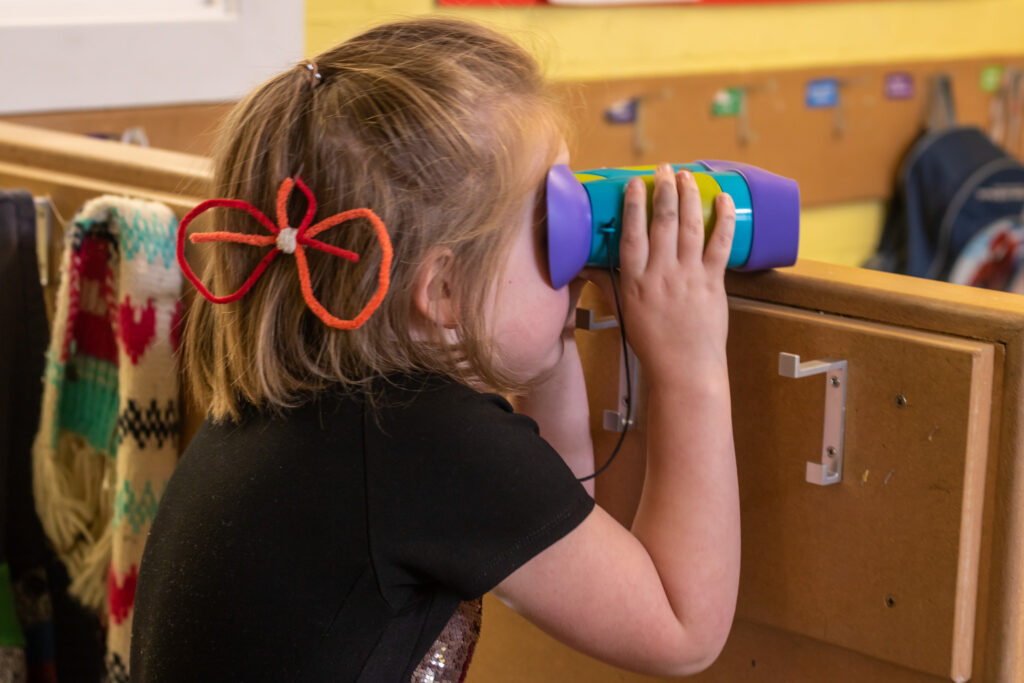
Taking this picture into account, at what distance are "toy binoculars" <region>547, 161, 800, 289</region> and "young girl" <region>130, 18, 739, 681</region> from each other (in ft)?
0.06

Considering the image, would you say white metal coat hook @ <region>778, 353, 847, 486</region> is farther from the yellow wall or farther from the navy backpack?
the navy backpack

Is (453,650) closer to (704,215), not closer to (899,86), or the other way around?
(704,215)

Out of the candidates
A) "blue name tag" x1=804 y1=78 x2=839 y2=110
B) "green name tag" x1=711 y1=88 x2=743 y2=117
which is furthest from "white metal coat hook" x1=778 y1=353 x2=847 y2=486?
"blue name tag" x1=804 y1=78 x2=839 y2=110

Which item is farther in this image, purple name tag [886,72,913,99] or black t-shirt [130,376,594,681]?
purple name tag [886,72,913,99]

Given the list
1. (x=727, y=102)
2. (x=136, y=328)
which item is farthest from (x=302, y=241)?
(x=727, y=102)

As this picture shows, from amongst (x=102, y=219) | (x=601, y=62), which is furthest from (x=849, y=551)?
(x=601, y=62)

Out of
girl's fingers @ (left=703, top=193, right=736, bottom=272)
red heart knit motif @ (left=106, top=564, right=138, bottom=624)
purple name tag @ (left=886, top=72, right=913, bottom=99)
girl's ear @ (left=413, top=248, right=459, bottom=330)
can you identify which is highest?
purple name tag @ (left=886, top=72, right=913, bottom=99)

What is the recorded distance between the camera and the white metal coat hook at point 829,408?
83cm

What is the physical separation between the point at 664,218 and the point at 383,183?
0.20m

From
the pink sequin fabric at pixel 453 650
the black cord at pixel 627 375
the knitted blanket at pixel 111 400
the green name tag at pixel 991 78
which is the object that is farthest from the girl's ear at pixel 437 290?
the green name tag at pixel 991 78

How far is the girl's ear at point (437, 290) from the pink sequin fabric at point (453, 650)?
0.24 metres

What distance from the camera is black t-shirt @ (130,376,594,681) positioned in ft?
2.69

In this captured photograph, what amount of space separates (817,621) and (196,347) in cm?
55

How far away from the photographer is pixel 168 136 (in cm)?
195
